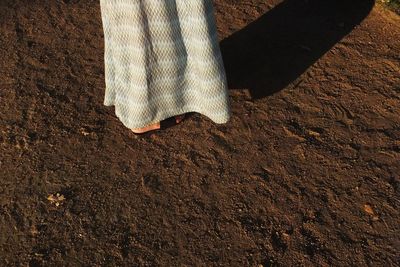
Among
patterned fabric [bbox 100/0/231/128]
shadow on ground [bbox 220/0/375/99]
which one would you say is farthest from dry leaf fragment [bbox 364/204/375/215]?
shadow on ground [bbox 220/0/375/99]

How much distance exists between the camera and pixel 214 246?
2.90 meters

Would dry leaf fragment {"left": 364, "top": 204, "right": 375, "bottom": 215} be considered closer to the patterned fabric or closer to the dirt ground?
the dirt ground

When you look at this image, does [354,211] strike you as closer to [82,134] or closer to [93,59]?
[82,134]

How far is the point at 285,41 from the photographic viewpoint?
4094 mm

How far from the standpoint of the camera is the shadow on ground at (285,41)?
3.82 m

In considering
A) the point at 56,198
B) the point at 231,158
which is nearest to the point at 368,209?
the point at 231,158

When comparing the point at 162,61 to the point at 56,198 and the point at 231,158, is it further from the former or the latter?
the point at 56,198

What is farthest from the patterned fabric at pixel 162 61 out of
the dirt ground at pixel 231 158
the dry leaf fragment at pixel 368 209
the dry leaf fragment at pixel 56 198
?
the dry leaf fragment at pixel 368 209

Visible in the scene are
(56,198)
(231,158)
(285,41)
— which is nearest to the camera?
(56,198)

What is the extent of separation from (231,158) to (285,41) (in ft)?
3.97

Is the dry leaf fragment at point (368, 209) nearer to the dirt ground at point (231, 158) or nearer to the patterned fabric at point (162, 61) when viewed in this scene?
the dirt ground at point (231, 158)

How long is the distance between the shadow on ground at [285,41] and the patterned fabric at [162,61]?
0.61m

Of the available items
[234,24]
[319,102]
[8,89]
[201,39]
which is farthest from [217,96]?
[8,89]

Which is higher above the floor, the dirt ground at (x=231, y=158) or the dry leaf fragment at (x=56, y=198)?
the dirt ground at (x=231, y=158)
